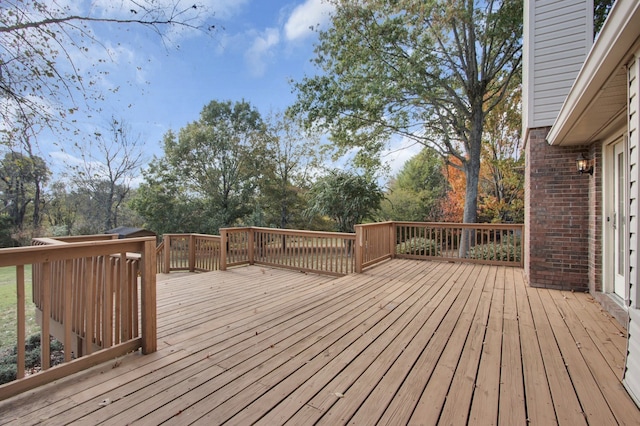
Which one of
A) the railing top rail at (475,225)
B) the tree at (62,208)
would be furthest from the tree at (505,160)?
the tree at (62,208)

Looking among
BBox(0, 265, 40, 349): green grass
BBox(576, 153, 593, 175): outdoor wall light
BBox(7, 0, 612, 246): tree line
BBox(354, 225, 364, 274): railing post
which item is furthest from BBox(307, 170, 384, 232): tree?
BBox(0, 265, 40, 349): green grass

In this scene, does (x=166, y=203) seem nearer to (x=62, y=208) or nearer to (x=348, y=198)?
(x=62, y=208)

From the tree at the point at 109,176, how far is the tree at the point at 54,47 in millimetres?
10512

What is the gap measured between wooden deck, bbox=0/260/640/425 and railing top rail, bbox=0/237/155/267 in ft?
2.67

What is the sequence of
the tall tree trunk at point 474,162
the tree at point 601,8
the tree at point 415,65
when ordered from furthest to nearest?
the tall tree trunk at point 474,162 → the tree at point 415,65 → the tree at point 601,8

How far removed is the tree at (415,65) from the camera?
26.6ft

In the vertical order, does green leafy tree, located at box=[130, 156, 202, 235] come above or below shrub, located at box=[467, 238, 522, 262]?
above

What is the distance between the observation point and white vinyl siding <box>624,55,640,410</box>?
173cm

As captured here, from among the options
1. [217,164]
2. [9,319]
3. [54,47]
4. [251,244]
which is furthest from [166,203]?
[54,47]

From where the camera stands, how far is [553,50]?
4.32m

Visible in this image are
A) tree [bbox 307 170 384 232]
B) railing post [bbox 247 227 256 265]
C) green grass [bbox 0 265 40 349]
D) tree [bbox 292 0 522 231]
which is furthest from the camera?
tree [bbox 307 170 384 232]

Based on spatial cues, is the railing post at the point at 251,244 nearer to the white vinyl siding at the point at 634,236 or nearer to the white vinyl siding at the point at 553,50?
the white vinyl siding at the point at 553,50

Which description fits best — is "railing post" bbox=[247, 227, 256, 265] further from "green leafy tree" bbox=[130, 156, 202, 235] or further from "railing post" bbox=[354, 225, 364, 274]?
"green leafy tree" bbox=[130, 156, 202, 235]

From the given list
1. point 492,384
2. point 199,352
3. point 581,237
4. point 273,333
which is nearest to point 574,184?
point 581,237
